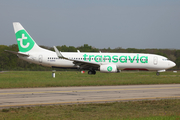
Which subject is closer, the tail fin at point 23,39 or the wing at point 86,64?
the wing at point 86,64

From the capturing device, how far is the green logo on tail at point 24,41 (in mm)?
37906

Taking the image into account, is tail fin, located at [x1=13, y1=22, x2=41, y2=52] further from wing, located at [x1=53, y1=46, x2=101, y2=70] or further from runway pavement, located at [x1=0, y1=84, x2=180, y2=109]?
runway pavement, located at [x1=0, y1=84, x2=180, y2=109]

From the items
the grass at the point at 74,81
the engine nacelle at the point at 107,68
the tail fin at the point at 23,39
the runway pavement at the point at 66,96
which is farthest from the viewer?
the tail fin at the point at 23,39

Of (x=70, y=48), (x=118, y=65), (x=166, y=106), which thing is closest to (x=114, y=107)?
(x=166, y=106)

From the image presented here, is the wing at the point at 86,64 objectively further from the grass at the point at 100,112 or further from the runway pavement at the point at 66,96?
the grass at the point at 100,112

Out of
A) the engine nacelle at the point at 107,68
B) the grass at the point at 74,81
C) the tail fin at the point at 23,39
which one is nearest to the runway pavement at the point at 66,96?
the grass at the point at 74,81

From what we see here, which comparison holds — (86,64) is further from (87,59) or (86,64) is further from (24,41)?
(24,41)

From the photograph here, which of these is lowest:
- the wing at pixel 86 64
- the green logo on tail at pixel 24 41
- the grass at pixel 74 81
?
the grass at pixel 74 81

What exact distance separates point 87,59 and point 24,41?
31.3 feet

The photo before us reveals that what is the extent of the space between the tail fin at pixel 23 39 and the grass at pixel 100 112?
92.5 ft

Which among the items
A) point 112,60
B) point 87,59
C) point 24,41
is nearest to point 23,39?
point 24,41

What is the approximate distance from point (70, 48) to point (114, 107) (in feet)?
251

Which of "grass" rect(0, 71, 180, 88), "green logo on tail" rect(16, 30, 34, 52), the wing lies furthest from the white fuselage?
"grass" rect(0, 71, 180, 88)

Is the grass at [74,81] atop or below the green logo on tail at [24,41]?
below
